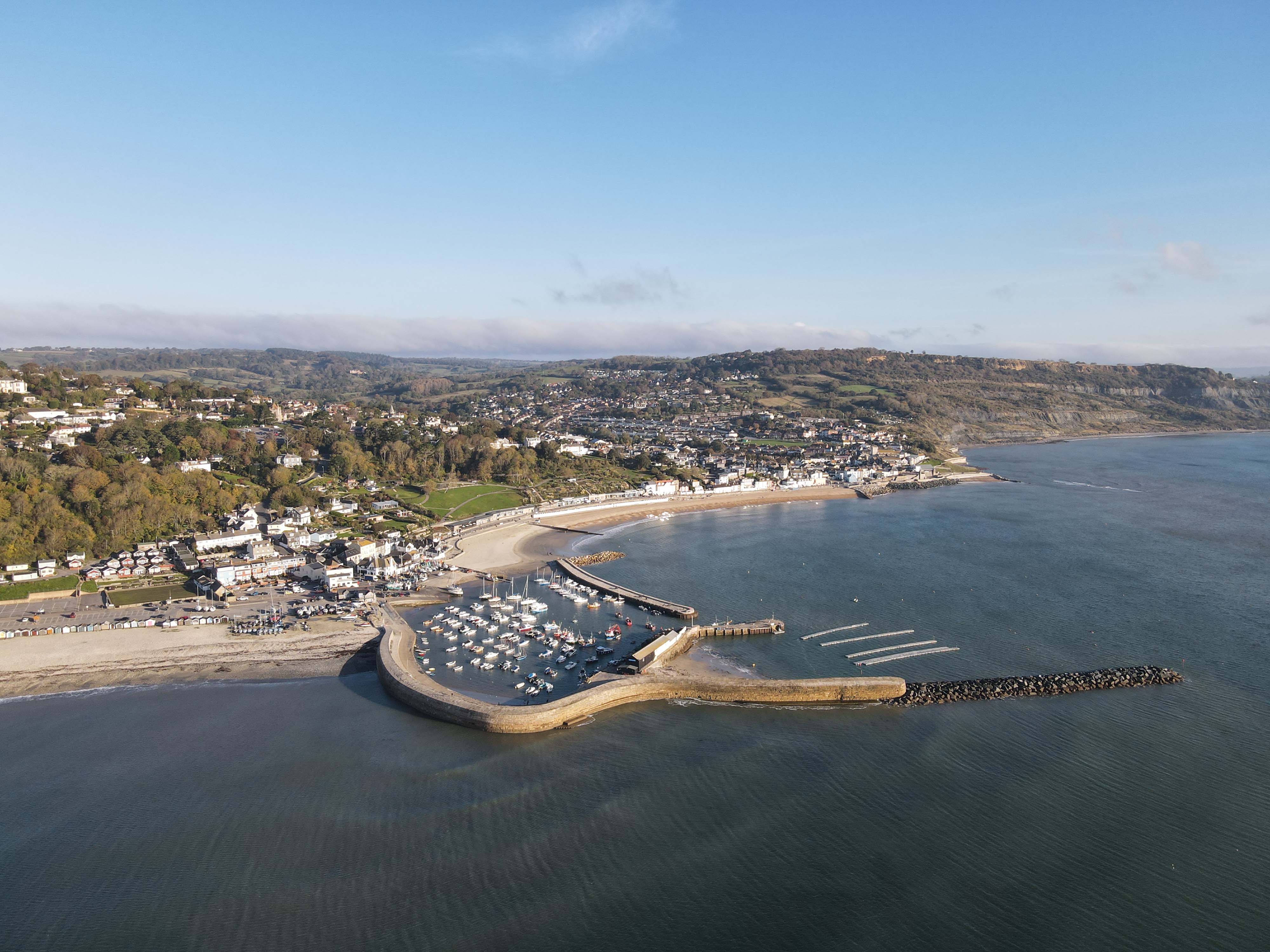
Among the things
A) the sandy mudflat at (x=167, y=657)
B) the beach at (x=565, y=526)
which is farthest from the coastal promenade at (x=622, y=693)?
the beach at (x=565, y=526)

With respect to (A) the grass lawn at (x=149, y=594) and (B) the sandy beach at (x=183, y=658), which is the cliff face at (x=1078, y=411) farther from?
(A) the grass lawn at (x=149, y=594)

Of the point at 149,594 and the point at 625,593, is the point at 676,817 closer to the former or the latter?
the point at 625,593

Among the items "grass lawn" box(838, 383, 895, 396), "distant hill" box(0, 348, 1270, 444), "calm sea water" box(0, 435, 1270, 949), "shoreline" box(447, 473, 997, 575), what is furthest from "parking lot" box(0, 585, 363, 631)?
"grass lawn" box(838, 383, 895, 396)

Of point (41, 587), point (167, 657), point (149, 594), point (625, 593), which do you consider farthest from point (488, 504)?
point (167, 657)

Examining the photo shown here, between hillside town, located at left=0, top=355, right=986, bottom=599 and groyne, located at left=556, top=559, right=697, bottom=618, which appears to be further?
hillside town, located at left=0, top=355, right=986, bottom=599

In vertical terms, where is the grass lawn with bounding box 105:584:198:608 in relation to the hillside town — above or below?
below

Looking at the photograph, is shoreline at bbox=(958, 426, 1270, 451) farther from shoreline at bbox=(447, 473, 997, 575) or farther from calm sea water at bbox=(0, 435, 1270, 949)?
calm sea water at bbox=(0, 435, 1270, 949)
